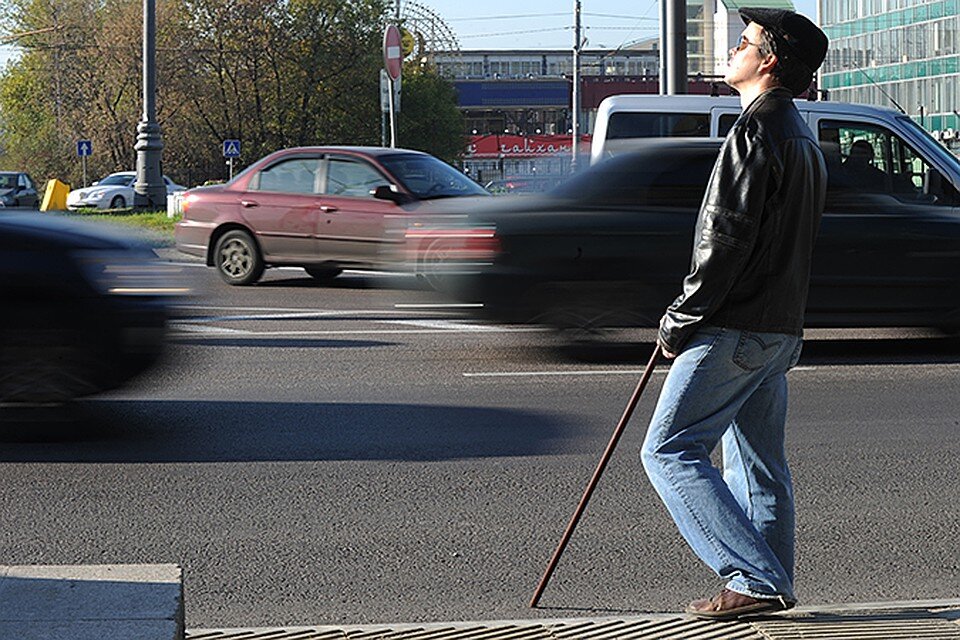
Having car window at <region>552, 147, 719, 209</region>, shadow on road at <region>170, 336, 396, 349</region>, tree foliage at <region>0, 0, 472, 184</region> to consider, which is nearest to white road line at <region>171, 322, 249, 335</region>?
shadow on road at <region>170, 336, 396, 349</region>

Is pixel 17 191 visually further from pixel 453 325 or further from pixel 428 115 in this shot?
pixel 453 325

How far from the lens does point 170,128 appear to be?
64812mm

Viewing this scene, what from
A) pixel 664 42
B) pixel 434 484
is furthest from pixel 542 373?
pixel 664 42

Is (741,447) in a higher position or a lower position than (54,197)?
lower

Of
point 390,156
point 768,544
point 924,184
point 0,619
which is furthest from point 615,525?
point 390,156

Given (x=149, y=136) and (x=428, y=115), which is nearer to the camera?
(x=149, y=136)

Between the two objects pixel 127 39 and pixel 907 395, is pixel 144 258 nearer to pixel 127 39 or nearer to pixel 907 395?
pixel 907 395

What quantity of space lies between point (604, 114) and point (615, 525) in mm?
9957

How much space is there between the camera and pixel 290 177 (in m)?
17.3

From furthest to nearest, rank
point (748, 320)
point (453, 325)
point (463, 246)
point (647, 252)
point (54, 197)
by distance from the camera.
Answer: point (54, 197) < point (453, 325) < point (463, 246) < point (647, 252) < point (748, 320)

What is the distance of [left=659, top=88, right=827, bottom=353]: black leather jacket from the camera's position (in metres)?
4.45

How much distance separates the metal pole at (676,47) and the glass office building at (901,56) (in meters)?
46.3

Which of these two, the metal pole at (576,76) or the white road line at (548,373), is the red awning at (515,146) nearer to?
the metal pole at (576,76)

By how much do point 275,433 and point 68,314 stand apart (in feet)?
3.99
